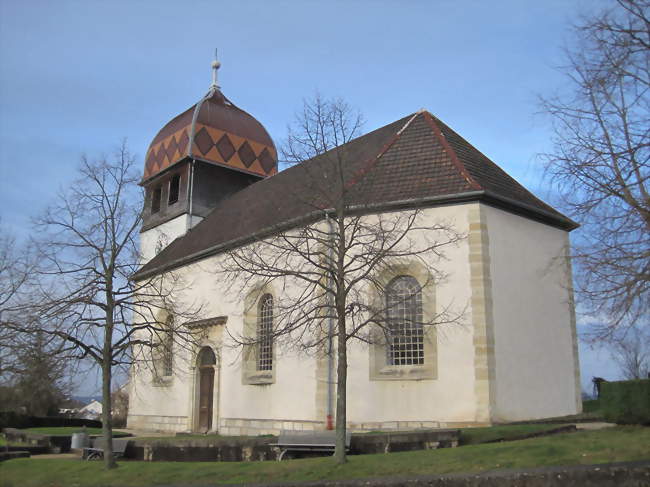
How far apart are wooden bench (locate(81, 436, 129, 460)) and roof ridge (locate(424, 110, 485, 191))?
1074cm

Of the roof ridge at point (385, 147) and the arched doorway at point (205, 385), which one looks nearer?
the roof ridge at point (385, 147)

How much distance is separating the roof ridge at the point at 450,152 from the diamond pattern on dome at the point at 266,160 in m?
12.8

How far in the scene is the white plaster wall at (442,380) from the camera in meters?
15.3

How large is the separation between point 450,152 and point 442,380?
6503 millimetres

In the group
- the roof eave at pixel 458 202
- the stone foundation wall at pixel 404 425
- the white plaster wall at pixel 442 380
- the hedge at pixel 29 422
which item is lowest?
the hedge at pixel 29 422

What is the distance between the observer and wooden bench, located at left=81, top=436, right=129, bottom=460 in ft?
49.2

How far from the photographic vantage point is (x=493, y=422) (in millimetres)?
14781

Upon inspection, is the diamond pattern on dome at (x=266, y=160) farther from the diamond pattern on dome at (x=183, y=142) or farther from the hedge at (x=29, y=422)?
the hedge at (x=29, y=422)

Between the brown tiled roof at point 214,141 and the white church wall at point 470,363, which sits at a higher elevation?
the brown tiled roof at point 214,141

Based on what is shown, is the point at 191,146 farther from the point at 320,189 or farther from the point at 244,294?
the point at 320,189

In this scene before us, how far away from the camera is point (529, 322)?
16.8 meters

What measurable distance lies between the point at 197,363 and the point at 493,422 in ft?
39.1

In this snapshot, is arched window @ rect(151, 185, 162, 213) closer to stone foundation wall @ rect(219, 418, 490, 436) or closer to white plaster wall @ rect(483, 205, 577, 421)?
Result: stone foundation wall @ rect(219, 418, 490, 436)

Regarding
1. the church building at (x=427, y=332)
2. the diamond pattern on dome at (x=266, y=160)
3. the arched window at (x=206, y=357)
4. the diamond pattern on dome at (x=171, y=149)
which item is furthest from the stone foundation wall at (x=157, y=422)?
the diamond pattern on dome at (x=266, y=160)
